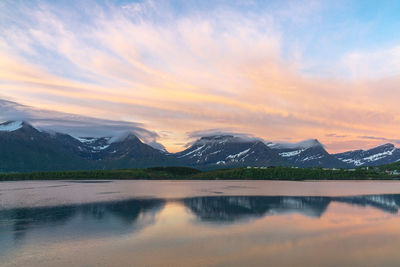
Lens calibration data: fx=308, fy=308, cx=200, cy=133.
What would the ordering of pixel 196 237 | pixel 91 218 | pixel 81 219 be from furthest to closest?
pixel 91 218
pixel 81 219
pixel 196 237

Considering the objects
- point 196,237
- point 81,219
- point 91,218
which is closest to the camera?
point 196,237

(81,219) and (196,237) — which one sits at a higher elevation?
(196,237)

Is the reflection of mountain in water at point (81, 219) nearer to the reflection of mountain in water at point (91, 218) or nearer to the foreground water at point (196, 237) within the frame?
the reflection of mountain in water at point (91, 218)

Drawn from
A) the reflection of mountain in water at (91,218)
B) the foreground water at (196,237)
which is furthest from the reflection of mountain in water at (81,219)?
the foreground water at (196,237)

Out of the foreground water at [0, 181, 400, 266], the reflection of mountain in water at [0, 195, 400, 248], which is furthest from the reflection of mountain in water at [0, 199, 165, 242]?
the foreground water at [0, 181, 400, 266]

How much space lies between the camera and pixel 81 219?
181ft

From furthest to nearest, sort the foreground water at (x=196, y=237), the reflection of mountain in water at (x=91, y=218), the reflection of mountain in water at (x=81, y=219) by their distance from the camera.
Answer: the reflection of mountain in water at (x=81, y=219) → the reflection of mountain in water at (x=91, y=218) → the foreground water at (x=196, y=237)

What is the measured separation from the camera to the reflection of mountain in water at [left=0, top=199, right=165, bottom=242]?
4688cm

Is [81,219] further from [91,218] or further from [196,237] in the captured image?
[196,237]

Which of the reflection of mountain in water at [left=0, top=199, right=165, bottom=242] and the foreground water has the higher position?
the foreground water

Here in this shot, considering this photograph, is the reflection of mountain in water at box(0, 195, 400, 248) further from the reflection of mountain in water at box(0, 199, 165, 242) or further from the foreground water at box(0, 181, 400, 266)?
the foreground water at box(0, 181, 400, 266)

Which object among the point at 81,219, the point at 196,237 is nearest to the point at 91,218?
the point at 81,219

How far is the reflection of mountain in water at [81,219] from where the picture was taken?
154 ft

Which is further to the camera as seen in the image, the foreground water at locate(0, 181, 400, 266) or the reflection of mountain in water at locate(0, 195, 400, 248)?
the reflection of mountain in water at locate(0, 195, 400, 248)
